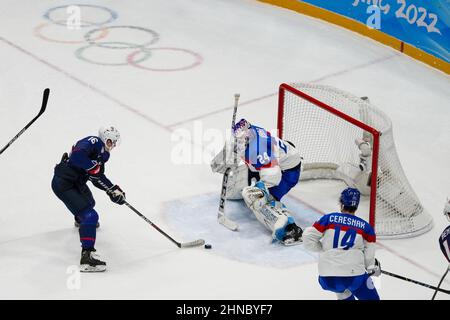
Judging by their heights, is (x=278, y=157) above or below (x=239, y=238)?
above

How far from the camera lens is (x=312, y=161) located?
24.5 feet

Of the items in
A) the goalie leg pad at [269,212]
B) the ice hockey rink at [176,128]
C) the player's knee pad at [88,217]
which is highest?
the player's knee pad at [88,217]

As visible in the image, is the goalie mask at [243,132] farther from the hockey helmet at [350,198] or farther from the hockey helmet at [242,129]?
the hockey helmet at [350,198]

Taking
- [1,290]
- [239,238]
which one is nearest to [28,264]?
[1,290]

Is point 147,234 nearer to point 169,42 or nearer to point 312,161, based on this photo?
point 312,161

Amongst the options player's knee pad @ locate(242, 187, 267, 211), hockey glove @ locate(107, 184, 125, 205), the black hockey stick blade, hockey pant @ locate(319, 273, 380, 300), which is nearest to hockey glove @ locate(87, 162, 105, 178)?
hockey glove @ locate(107, 184, 125, 205)

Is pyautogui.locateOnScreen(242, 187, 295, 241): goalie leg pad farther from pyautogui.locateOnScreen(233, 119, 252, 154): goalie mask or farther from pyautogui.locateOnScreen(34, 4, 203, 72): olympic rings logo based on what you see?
pyautogui.locateOnScreen(34, 4, 203, 72): olympic rings logo

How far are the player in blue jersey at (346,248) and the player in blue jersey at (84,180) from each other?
56.2 inches

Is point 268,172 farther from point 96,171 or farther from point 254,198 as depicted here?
point 96,171

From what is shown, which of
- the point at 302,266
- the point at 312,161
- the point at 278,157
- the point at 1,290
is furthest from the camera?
the point at 312,161

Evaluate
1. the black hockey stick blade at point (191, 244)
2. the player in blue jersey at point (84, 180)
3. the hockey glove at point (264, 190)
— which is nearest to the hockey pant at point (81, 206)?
the player in blue jersey at point (84, 180)

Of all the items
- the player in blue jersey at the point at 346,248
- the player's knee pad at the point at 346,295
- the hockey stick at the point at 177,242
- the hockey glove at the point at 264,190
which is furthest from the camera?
the hockey glove at the point at 264,190

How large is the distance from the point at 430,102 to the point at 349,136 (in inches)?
87.6

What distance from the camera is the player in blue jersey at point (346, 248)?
5.29 m
